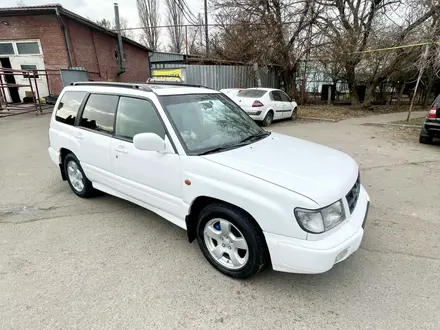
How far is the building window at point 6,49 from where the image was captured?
49.1ft

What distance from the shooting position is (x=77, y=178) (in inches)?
169

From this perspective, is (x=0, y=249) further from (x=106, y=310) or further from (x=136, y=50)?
(x=136, y=50)

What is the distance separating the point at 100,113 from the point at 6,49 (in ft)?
52.9

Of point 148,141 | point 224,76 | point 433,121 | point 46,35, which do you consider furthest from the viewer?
point 224,76

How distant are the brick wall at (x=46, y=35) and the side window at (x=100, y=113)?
1329cm

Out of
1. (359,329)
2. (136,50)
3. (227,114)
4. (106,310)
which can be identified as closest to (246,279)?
(359,329)

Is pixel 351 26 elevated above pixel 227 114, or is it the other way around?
pixel 351 26

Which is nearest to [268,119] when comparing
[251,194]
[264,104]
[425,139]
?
[264,104]

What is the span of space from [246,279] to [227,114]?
1939 millimetres

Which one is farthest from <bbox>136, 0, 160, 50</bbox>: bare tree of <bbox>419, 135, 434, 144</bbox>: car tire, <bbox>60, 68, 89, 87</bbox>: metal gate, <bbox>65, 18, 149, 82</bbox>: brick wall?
<bbox>419, 135, 434, 144</bbox>: car tire

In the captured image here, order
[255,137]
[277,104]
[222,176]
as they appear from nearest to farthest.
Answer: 1. [222,176]
2. [255,137]
3. [277,104]

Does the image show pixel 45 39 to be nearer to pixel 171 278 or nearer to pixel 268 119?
pixel 268 119

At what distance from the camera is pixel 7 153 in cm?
704

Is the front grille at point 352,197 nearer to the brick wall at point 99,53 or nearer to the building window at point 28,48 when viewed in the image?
the brick wall at point 99,53
